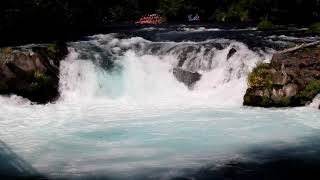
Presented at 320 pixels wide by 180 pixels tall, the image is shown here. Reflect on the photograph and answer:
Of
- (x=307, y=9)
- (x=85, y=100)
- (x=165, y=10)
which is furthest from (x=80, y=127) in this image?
(x=165, y=10)

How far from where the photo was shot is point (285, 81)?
1781 centimetres

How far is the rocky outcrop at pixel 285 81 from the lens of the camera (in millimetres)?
17531

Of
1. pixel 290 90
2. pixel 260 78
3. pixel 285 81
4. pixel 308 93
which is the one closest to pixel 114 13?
pixel 260 78

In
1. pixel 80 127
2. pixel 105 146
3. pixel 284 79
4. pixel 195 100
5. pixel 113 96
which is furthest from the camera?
pixel 113 96

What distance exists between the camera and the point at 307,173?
1040cm

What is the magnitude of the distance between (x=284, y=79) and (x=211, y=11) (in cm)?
4172

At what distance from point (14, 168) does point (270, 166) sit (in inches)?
205

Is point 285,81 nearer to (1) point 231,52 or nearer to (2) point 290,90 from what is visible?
(2) point 290,90

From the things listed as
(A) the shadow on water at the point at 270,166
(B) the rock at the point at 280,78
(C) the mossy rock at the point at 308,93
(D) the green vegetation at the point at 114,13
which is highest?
(D) the green vegetation at the point at 114,13

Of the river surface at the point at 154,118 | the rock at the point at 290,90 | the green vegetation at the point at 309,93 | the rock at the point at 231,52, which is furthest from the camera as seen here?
the rock at the point at 231,52

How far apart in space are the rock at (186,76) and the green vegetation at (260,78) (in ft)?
10.7

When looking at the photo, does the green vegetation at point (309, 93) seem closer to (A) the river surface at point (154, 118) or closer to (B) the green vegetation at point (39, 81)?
(A) the river surface at point (154, 118)

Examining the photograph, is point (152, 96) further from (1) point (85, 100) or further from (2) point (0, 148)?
(2) point (0, 148)

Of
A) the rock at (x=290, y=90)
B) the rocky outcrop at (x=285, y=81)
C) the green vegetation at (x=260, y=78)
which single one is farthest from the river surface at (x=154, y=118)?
the green vegetation at (x=260, y=78)
